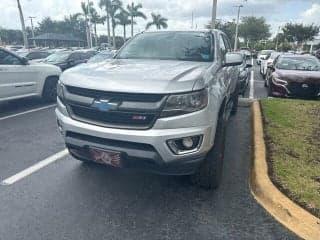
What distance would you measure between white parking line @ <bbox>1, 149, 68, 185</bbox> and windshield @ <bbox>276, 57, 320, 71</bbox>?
8.84 metres

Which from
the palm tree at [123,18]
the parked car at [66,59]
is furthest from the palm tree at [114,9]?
the parked car at [66,59]

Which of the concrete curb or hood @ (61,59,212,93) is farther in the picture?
hood @ (61,59,212,93)

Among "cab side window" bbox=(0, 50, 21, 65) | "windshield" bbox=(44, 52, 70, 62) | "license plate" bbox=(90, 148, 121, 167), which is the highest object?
"cab side window" bbox=(0, 50, 21, 65)

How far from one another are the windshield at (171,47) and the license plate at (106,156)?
5.88ft

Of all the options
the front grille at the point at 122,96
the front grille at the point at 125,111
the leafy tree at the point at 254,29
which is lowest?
the leafy tree at the point at 254,29

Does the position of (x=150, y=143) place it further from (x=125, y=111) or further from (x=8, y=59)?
(x=8, y=59)

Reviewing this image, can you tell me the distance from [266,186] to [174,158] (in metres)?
1.15

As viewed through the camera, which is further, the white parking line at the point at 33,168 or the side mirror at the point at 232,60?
the side mirror at the point at 232,60

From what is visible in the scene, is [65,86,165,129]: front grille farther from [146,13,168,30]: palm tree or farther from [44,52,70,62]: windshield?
[146,13,168,30]: palm tree

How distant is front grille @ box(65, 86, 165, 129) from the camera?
3.20 meters

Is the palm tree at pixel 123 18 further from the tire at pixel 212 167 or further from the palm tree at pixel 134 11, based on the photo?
the tire at pixel 212 167

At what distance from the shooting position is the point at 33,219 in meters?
3.27

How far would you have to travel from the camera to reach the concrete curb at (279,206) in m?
3.10

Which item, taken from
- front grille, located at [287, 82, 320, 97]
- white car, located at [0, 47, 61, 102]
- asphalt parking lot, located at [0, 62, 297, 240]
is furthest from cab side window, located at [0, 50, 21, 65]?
front grille, located at [287, 82, 320, 97]
